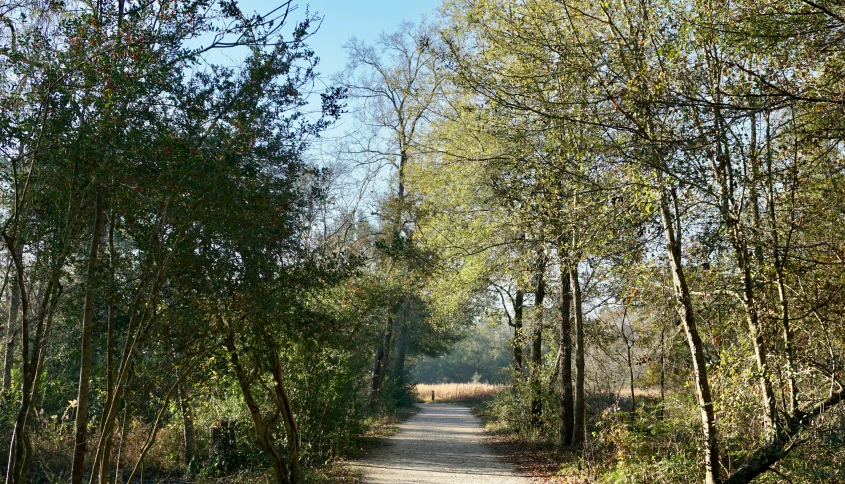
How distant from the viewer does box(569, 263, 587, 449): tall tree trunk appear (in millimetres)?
12305

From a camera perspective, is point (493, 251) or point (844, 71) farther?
point (493, 251)

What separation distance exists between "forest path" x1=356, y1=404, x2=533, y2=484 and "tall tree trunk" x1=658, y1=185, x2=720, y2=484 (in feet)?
14.3

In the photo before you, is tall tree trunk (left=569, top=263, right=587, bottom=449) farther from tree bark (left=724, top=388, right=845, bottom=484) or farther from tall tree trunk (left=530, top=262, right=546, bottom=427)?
tree bark (left=724, top=388, right=845, bottom=484)

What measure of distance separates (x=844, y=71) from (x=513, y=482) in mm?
8109

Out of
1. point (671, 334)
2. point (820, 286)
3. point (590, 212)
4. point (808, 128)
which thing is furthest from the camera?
point (671, 334)

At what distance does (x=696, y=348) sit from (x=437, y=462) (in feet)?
26.0

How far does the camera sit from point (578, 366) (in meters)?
12.9

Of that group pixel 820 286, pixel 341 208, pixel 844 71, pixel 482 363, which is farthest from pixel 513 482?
pixel 482 363

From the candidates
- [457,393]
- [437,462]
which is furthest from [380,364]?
[457,393]

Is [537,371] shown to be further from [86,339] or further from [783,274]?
[86,339]

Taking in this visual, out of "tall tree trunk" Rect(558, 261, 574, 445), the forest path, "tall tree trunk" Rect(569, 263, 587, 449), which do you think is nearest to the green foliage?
the forest path

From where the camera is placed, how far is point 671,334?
10.7m

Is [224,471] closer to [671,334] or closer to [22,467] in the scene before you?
[22,467]

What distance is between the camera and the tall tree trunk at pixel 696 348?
23.0ft
